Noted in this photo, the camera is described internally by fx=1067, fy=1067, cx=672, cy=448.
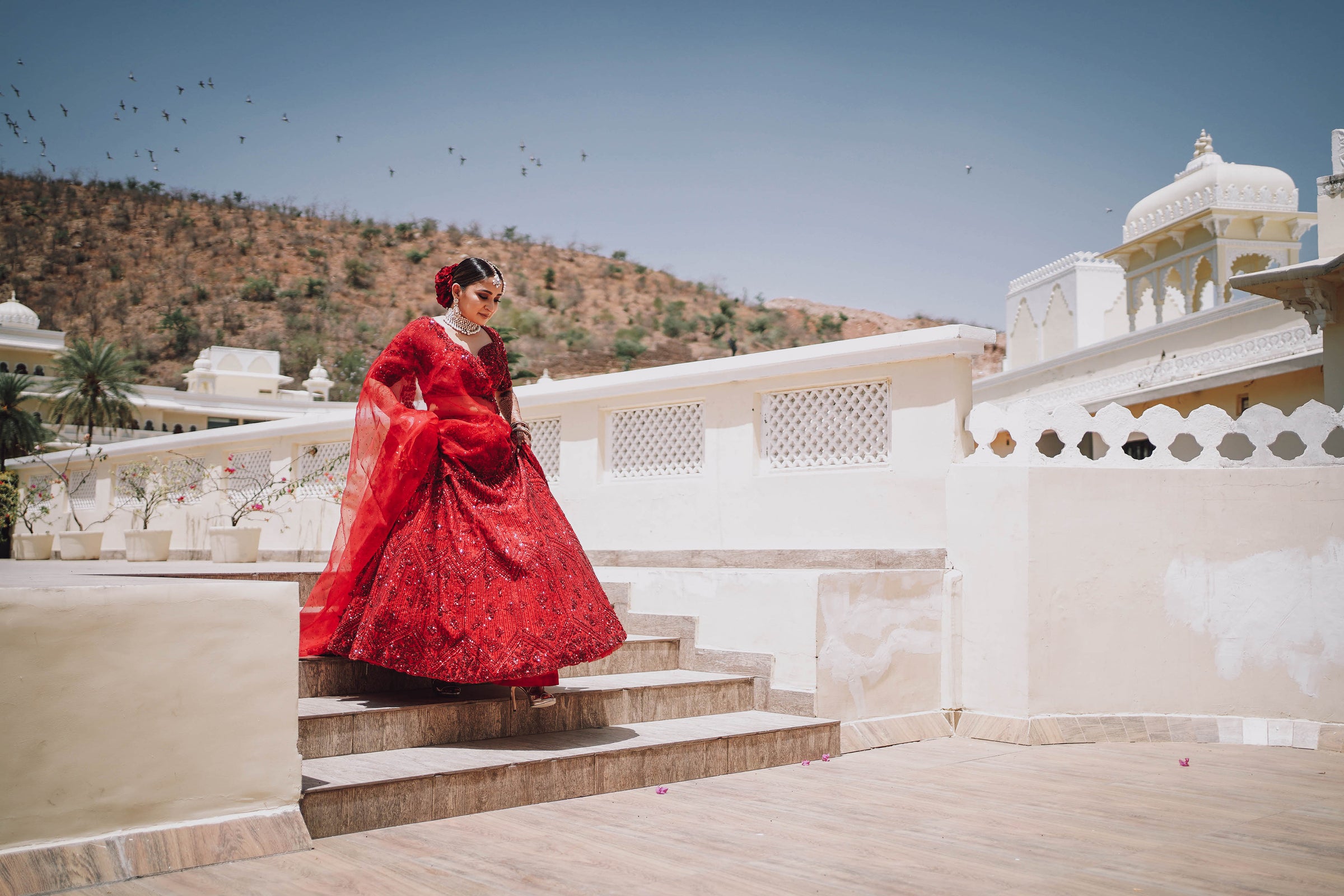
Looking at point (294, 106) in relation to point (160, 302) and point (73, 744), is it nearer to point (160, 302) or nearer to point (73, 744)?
point (160, 302)

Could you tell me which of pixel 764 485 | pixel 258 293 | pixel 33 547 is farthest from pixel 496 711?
pixel 258 293

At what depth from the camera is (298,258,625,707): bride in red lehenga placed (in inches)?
153

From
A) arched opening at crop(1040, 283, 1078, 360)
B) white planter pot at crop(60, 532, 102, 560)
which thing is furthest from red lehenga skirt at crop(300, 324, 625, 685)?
arched opening at crop(1040, 283, 1078, 360)

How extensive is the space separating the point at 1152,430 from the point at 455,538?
139 inches

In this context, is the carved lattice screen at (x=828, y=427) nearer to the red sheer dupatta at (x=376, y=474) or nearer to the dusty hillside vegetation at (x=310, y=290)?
the red sheer dupatta at (x=376, y=474)

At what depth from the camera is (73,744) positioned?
280 centimetres

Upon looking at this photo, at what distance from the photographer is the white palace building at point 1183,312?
14.2 m

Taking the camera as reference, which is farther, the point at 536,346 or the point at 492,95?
the point at 536,346

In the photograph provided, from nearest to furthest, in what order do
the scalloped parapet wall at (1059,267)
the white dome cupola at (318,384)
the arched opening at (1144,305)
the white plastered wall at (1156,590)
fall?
the white plastered wall at (1156,590)
the arched opening at (1144,305)
the scalloped parapet wall at (1059,267)
the white dome cupola at (318,384)

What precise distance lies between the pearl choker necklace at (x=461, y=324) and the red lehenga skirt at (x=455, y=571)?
0.31ft

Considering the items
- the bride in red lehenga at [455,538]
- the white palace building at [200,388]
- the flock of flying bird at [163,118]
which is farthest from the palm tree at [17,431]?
the bride in red lehenga at [455,538]

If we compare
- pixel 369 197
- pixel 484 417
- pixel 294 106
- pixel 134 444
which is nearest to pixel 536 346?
pixel 294 106

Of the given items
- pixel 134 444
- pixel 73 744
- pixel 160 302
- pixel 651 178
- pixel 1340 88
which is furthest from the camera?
pixel 160 302

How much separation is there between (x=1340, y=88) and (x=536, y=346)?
28.5m
